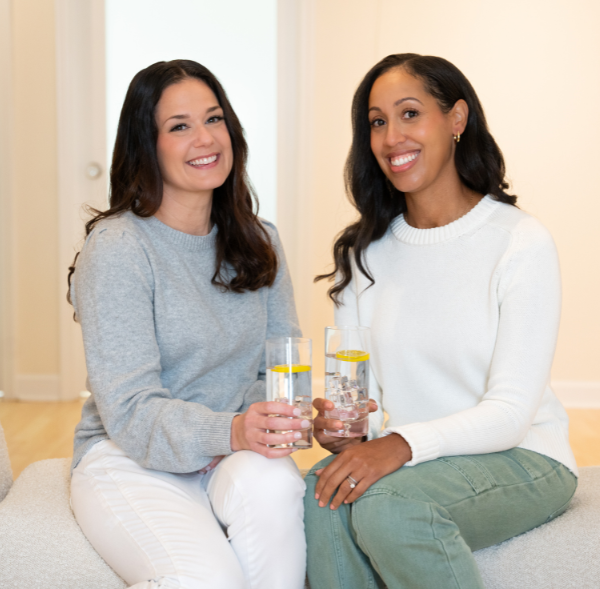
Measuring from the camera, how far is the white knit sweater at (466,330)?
4.25 ft

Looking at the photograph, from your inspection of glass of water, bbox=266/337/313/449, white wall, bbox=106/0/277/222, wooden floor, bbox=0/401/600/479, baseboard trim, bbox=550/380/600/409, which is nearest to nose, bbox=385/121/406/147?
glass of water, bbox=266/337/313/449

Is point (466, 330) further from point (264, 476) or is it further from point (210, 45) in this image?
point (210, 45)

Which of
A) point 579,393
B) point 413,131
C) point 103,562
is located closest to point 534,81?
point 579,393

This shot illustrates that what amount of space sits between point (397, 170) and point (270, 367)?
63cm

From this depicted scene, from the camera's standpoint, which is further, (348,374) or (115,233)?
(115,233)

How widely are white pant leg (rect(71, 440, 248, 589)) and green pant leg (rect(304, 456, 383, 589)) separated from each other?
0.15m

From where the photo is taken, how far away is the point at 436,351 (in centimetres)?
149

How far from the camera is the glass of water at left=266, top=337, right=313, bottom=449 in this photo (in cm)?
119

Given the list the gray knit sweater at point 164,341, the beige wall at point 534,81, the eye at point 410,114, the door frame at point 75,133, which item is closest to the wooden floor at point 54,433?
the door frame at point 75,133

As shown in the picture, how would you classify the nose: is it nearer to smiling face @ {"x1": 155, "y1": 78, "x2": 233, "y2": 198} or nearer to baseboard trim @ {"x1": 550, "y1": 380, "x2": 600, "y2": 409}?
smiling face @ {"x1": 155, "y1": 78, "x2": 233, "y2": 198}

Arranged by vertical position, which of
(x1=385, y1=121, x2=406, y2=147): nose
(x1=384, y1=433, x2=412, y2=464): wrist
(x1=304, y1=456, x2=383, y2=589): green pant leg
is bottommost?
(x1=304, y1=456, x2=383, y2=589): green pant leg

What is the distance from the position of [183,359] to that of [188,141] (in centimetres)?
49

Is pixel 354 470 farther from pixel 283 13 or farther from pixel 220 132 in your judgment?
pixel 283 13

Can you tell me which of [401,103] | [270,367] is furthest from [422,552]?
[401,103]
